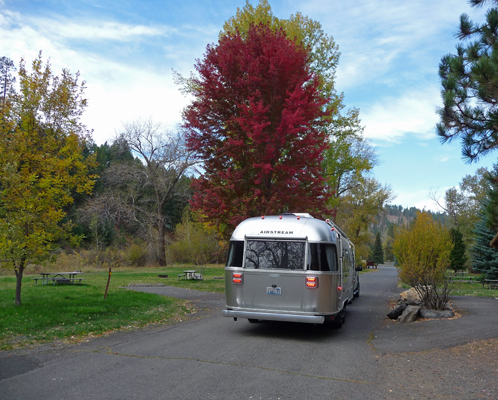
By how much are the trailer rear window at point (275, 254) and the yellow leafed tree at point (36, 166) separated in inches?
204

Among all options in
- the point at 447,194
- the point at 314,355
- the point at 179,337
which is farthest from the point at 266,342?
the point at 447,194

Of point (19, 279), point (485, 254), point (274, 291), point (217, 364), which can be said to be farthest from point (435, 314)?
point (485, 254)

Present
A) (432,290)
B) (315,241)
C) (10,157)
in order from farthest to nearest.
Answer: (432,290) < (10,157) < (315,241)

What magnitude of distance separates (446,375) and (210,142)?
11807 mm

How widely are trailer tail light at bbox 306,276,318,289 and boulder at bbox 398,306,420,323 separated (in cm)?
397

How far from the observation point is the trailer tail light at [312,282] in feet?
26.8

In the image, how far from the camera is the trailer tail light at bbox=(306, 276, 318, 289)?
321 inches

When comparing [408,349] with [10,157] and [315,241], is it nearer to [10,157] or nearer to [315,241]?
[315,241]

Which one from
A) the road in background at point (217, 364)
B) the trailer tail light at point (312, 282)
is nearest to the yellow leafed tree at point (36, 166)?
the road in background at point (217, 364)

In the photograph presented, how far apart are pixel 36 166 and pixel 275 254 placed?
22.0ft

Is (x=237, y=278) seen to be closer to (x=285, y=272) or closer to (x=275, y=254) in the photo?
(x=275, y=254)

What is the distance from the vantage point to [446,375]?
5.95 m

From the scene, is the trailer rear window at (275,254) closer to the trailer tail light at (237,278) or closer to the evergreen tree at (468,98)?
the trailer tail light at (237,278)

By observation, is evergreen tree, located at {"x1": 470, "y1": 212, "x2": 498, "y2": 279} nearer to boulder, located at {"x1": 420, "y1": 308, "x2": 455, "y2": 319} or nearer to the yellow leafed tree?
boulder, located at {"x1": 420, "y1": 308, "x2": 455, "y2": 319}
